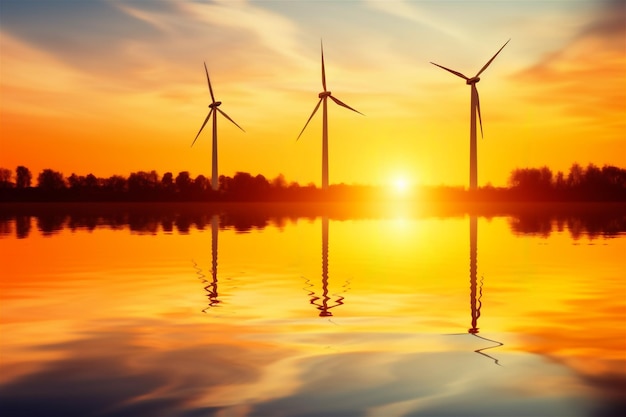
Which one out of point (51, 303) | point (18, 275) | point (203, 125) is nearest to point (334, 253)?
point (18, 275)

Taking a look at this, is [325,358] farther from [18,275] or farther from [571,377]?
[18,275]

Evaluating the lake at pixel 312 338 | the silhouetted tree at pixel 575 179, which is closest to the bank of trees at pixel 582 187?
the silhouetted tree at pixel 575 179

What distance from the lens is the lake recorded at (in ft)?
42.3

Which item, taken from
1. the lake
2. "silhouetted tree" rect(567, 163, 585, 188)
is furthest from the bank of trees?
the lake

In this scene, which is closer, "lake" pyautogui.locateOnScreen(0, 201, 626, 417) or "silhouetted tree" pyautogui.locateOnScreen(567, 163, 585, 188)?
"lake" pyautogui.locateOnScreen(0, 201, 626, 417)

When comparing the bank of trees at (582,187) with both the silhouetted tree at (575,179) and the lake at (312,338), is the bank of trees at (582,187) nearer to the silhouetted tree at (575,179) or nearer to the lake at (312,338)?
the silhouetted tree at (575,179)

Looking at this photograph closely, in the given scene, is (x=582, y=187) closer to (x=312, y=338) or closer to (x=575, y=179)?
(x=575, y=179)

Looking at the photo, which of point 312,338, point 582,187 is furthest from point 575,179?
point 312,338

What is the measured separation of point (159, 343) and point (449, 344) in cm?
690

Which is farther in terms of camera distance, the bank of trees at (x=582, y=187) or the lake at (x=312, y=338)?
the bank of trees at (x=582, y=187)

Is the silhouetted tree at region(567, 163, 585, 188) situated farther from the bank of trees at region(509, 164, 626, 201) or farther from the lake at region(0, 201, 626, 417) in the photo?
the lake at region(0, 201, 626, 417)

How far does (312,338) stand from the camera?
59.6 feet

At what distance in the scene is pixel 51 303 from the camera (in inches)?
969

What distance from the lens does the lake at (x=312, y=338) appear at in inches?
508
